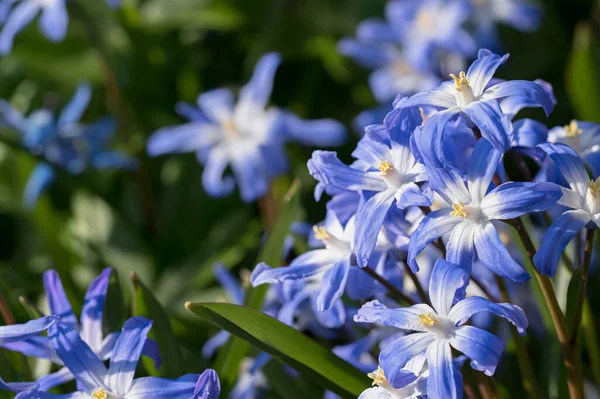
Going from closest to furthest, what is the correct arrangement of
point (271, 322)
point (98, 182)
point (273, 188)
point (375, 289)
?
point (271, 322)
point (375, 289)
point (273, 188)
point (98, 182)

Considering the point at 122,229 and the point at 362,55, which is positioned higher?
the point at 362,55

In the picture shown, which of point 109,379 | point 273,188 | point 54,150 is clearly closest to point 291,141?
point 273,188

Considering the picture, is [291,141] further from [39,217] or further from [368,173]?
[368,173]

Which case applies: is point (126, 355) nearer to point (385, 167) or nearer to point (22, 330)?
point (22, 330)

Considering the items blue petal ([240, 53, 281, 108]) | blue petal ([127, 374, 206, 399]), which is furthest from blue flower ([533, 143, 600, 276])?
blue petal ([240, 53, 281, 108])

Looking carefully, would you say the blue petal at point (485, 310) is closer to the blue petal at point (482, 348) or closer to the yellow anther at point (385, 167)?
the blue petal at point (482, 348)

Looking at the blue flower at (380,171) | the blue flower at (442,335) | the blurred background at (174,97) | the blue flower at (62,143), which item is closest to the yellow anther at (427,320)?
the blue flower at (442,335)
